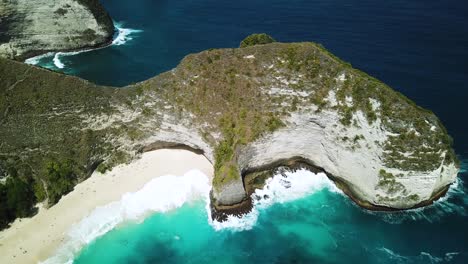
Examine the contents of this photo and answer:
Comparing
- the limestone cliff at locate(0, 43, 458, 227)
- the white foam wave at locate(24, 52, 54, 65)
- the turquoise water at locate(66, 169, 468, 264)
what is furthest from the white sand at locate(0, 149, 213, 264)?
the white foam wave at locate(24, 52, 54, 65)

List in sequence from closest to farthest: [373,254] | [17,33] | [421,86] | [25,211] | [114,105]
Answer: [373,254]
[25,211]
[114,105]
[421,86]
[17,33]

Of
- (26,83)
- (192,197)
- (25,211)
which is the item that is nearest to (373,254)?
(192,197)

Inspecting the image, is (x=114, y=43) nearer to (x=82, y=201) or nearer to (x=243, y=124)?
(x=82, y=201)

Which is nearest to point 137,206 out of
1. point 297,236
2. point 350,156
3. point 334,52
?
point 297,236

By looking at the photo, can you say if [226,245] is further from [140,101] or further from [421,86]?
[421,86]

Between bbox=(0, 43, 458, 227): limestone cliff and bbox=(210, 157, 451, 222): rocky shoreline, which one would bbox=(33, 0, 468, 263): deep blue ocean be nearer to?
bbox=(210, 157, 451, 222): rocky shoreline

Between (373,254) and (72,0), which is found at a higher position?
(72,0)

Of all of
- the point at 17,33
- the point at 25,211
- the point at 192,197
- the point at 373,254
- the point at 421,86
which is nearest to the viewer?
the point at 373,254
